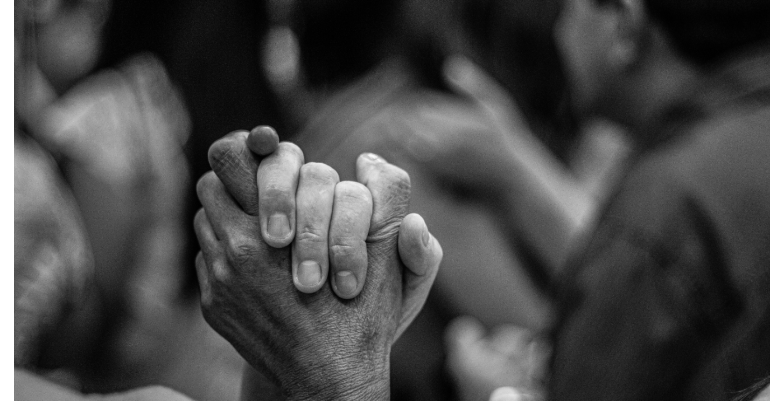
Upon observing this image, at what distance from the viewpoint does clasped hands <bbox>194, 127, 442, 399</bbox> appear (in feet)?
1.55

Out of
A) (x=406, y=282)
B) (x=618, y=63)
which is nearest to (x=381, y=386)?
(x=406, y=282)

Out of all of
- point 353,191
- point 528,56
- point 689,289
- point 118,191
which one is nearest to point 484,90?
point 528,56

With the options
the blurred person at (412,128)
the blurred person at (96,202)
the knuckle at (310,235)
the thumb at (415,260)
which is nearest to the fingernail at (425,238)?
the thumb at (415,260)

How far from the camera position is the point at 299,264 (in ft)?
1.54

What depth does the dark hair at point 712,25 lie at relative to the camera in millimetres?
820

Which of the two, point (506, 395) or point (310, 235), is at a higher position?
point (310, 235)

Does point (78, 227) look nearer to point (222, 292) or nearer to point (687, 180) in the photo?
point (222, 292)

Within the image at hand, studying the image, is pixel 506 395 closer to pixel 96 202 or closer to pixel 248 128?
pixel 248 128

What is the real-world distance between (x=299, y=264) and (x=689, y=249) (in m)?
0.49

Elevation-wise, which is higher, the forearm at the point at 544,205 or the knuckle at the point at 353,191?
the knuckle at the point at 353,191

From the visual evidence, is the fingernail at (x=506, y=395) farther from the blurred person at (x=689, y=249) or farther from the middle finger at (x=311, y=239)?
the middle finger at (x=311, y=239)

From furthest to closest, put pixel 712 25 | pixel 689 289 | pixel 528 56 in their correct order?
pixel 528 56
pixel 712 25
pixel 689 289

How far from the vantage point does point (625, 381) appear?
2.33ft
